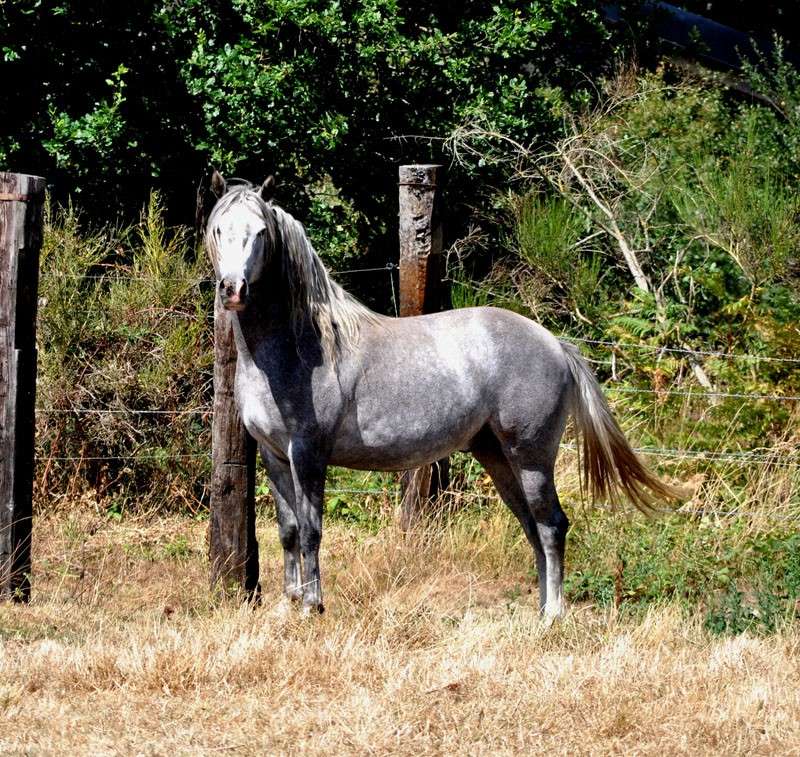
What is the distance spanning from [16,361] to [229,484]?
4.11 ft

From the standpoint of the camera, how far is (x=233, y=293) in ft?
16.0

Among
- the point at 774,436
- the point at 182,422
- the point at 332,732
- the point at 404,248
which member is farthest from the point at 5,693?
the point at 774,436

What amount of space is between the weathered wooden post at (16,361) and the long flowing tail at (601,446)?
2742mm

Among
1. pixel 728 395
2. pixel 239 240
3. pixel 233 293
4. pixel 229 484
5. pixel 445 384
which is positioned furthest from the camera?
pixel 728 395

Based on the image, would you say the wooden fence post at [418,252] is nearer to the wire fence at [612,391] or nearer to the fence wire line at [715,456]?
the wire fence at [612,391]

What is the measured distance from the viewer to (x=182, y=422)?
830 centimetres

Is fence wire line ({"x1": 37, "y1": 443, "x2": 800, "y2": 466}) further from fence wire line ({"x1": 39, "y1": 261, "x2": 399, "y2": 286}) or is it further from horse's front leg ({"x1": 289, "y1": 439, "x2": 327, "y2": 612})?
horse's front leg ({"x1": 289, "y1": 439, "x2": 327, "y2": 612})

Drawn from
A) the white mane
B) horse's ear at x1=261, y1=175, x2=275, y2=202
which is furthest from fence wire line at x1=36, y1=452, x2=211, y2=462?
horse's ear at x1=261, y1=175, x2=275, y2=202

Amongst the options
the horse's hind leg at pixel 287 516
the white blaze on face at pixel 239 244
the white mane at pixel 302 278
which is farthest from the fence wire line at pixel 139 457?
the white blaze on face at pixel 239 244

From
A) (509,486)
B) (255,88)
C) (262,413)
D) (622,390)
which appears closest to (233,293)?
(262,413)

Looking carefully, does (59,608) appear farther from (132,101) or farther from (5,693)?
(132,101)

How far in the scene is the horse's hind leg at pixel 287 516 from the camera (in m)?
5.49

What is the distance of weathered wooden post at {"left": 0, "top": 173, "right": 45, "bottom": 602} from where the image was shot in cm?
589

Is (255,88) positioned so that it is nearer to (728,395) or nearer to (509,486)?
(728,395)
